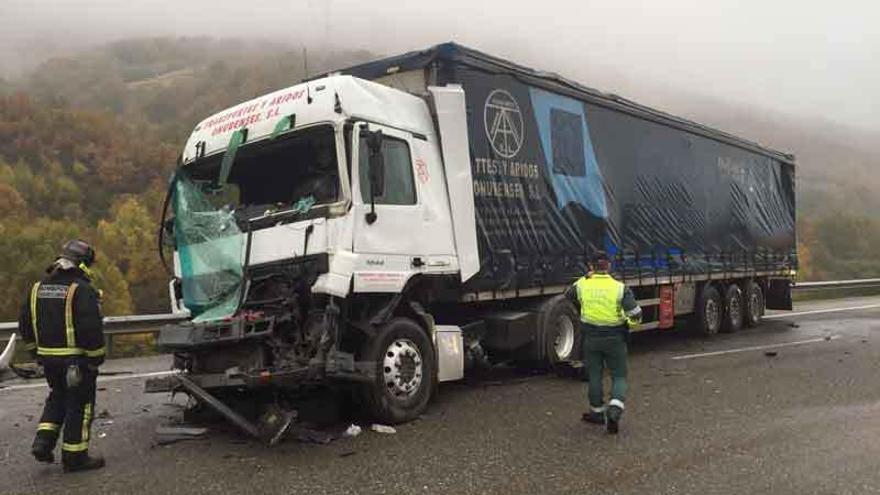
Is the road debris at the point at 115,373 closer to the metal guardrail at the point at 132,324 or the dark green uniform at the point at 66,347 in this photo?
the metal guardrail at the point at 132,324

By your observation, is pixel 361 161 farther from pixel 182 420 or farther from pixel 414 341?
pixel 182 420

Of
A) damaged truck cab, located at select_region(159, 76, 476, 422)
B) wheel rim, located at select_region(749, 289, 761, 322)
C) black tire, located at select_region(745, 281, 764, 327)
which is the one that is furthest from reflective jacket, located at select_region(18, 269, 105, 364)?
wheel rim, located at select_region(749, 289, 761, 322)

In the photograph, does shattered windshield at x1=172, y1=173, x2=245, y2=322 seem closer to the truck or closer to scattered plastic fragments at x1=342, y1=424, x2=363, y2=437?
the truck

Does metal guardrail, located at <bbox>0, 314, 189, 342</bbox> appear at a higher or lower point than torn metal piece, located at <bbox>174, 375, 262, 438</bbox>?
higher

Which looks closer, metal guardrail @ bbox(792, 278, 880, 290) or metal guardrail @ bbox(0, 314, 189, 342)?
metal guardrail @ bbox(0, 314, 189, 342)

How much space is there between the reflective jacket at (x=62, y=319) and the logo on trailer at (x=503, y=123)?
14.2ft

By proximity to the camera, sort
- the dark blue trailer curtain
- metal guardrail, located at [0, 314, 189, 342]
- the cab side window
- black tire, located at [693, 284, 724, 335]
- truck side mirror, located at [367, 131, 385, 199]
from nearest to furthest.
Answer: truck side mirror, located at [367, 131, 385, 199]
the cab side window
the dark blue trailer curtain
metal guardrail, located at [0, 314, 189, 342]
black tire, located at [693, 284, 724, 335]

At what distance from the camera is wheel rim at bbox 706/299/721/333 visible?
526 inches

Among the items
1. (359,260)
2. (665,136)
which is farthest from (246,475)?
(665,136)

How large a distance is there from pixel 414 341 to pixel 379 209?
1236 millimetres

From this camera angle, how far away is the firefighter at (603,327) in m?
6.42

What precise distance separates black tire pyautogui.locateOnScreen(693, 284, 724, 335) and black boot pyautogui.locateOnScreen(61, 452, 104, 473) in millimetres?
10359

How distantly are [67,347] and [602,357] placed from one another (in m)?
4.23

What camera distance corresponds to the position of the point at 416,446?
5762 mm
